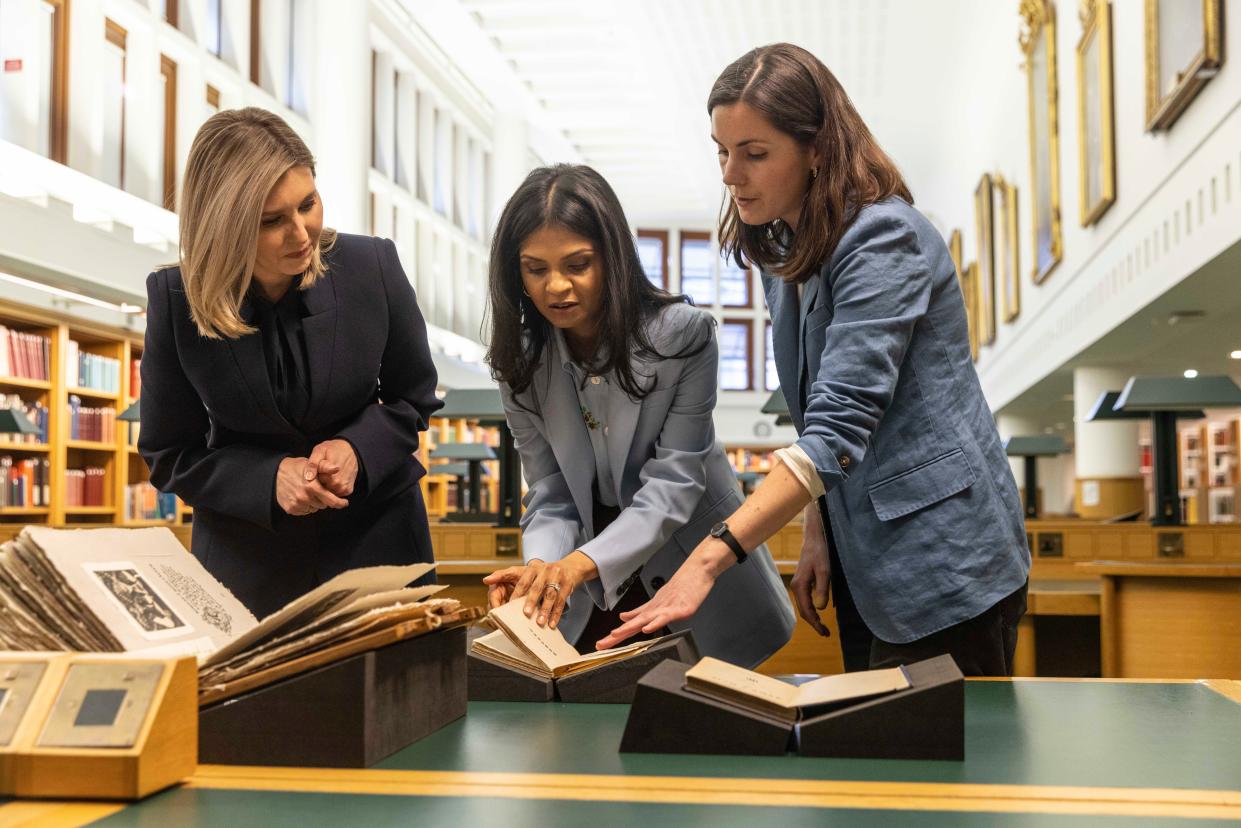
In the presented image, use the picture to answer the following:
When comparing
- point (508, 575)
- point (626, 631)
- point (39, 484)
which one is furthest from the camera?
point (39, 484)

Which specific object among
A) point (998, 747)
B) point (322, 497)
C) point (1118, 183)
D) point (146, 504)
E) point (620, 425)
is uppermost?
point (1118, 183)

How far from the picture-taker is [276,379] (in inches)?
71.6

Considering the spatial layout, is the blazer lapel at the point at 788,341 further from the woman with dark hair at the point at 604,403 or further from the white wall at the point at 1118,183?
the white wall at the point at 1118,183

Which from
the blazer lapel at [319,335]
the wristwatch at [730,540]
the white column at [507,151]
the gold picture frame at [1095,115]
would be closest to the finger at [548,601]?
the wristwatch at [730,540]

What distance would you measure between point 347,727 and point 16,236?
756 cm

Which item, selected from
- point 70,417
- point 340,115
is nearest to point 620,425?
point 70,417

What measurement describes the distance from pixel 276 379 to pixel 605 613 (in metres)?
0.66

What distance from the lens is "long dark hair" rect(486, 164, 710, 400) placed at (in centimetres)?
195

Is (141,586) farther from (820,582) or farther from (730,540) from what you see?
(820,582)

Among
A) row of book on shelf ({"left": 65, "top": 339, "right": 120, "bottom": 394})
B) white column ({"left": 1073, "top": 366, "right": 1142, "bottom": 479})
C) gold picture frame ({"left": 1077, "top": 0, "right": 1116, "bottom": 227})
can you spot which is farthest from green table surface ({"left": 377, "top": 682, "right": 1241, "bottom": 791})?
white column ({"left": 1073, "top": 366, "right": 1142, "bottom": 479})

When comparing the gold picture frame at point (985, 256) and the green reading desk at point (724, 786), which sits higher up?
the gold picture frame at point (985, 256)

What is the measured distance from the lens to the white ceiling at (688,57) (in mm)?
14609

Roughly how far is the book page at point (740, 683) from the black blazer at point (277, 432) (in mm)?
Result: 675

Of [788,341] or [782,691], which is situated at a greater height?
[788,341]
